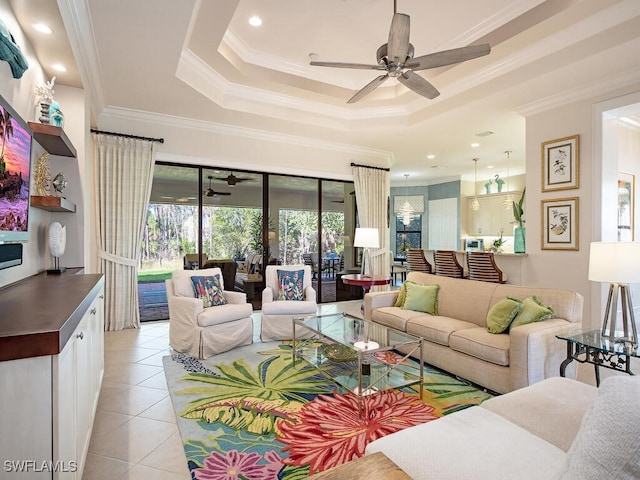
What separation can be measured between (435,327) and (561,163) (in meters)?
2.83

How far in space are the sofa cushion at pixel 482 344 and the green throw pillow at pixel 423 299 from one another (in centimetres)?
71

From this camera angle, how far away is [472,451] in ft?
4.25

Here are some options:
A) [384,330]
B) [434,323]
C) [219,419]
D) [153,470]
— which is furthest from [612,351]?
[153,470]

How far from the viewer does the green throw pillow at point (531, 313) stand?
284 centimetres

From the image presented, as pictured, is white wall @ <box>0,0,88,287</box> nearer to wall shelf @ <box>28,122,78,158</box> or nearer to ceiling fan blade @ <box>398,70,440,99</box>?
wall shelf @ <box>28,122,78,158</box>

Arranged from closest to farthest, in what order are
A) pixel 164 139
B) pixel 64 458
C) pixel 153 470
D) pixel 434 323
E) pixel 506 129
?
1. pixel 64 458
2. pixel 153 470
3. pixel 434 323
4. pixel 164 139
5. pixel 506 129

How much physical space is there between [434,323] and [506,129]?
13.0 ft

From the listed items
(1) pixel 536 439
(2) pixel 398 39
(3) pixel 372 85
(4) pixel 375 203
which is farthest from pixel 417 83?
(4) pixel 375 203

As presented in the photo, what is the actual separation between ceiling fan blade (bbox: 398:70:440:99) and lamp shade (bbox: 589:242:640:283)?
77.2 inches

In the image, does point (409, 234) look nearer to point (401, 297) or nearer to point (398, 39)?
point (401, 297)

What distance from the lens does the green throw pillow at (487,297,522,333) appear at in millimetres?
2943

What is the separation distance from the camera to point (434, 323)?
Answer: 3379 mm

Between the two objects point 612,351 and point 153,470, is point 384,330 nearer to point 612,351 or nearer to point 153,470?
point 612,351

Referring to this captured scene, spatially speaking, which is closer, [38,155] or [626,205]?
[38,155]
